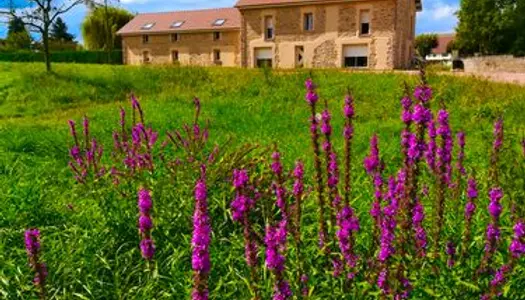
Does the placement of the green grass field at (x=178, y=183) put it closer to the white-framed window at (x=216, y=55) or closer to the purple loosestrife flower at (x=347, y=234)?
the purple loosestrife flower at (x=347, y=234)

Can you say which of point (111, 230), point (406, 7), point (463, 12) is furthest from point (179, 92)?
point (463, 12)

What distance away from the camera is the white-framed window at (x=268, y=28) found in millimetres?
39750

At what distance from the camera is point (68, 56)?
48469 millimetres

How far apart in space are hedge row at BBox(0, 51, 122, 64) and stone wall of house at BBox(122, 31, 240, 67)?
1.97 m

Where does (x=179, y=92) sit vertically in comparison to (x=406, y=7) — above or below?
below

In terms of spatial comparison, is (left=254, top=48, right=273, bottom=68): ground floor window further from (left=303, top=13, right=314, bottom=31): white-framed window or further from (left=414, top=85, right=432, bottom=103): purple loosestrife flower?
(left=414, top=85, right=432, bottom=103): purple loosestrife flower

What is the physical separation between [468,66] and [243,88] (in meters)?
24.5

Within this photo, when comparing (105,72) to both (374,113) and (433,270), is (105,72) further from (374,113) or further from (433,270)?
(433,270)

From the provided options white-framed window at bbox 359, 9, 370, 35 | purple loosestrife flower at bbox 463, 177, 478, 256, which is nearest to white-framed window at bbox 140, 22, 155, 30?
white-framed window at bbox 359, 9, 370, 35

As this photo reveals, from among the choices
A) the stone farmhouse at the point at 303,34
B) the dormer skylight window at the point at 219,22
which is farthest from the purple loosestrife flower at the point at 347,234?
the dormer skylight window at the point at 219,22

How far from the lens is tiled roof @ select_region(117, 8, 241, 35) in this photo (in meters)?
44.9

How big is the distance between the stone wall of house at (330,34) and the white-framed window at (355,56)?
0.32 meters

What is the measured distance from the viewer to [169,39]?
47469 millimetres

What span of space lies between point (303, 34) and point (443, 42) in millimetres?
60134
